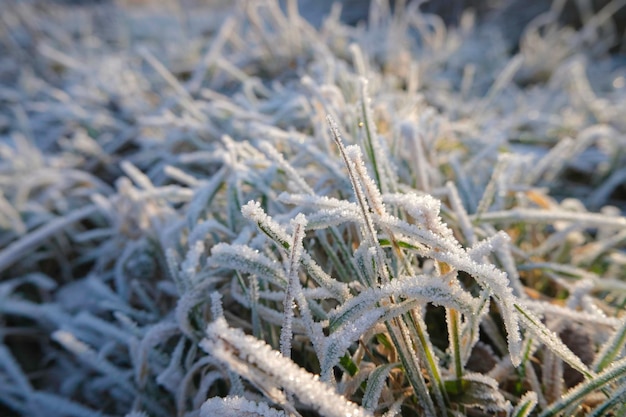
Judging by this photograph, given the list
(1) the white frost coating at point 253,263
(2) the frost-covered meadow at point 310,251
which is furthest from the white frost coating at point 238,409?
(1) the white frost coating at point 253,263

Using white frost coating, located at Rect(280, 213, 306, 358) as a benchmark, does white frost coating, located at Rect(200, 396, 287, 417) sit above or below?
below

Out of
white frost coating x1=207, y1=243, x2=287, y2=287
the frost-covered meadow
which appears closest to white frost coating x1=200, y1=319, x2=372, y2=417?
the frost-covered meadow

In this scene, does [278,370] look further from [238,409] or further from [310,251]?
[310,251]

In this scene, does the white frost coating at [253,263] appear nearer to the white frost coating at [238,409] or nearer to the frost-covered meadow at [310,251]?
the frost-covered meadow at [310,251]

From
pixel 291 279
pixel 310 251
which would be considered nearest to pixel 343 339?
pixel 291 279

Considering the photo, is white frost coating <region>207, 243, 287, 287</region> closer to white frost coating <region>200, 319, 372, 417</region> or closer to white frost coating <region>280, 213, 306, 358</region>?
white frost coating <region>280, 213, 306, 358</region>

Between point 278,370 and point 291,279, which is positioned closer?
point 278,370

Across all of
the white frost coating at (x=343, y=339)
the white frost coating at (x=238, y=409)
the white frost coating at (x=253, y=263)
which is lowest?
the white frost coating at (x=238, y=409)
